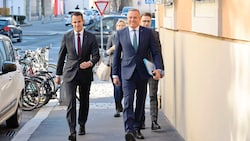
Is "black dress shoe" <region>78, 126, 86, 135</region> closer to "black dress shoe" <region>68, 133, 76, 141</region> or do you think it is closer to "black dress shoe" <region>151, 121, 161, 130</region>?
"black dress shoe" <region>68, 133, 76, 141</region>

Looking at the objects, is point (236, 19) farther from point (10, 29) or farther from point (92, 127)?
point (10, 29)

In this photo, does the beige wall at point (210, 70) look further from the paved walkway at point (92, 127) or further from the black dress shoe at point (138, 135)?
the black dress shoe at point (138, 135)

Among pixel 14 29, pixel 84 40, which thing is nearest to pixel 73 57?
pixel 84 40

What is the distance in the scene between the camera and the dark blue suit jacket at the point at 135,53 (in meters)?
8.27

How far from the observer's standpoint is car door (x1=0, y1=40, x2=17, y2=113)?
8.83 m

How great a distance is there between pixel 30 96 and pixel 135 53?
454 centimetres

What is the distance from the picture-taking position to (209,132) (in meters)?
6.31

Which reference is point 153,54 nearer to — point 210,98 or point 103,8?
point 210,98

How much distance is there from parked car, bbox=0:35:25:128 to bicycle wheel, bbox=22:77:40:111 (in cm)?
174

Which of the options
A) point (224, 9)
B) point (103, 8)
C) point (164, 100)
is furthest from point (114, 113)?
point (103, 8)

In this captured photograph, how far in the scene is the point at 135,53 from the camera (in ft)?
27.2

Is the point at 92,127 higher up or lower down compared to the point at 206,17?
lower down

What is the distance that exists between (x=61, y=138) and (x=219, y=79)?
3833mm

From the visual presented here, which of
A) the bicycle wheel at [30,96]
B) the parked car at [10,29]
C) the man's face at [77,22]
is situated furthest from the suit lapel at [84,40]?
the parked car at [10,29]
